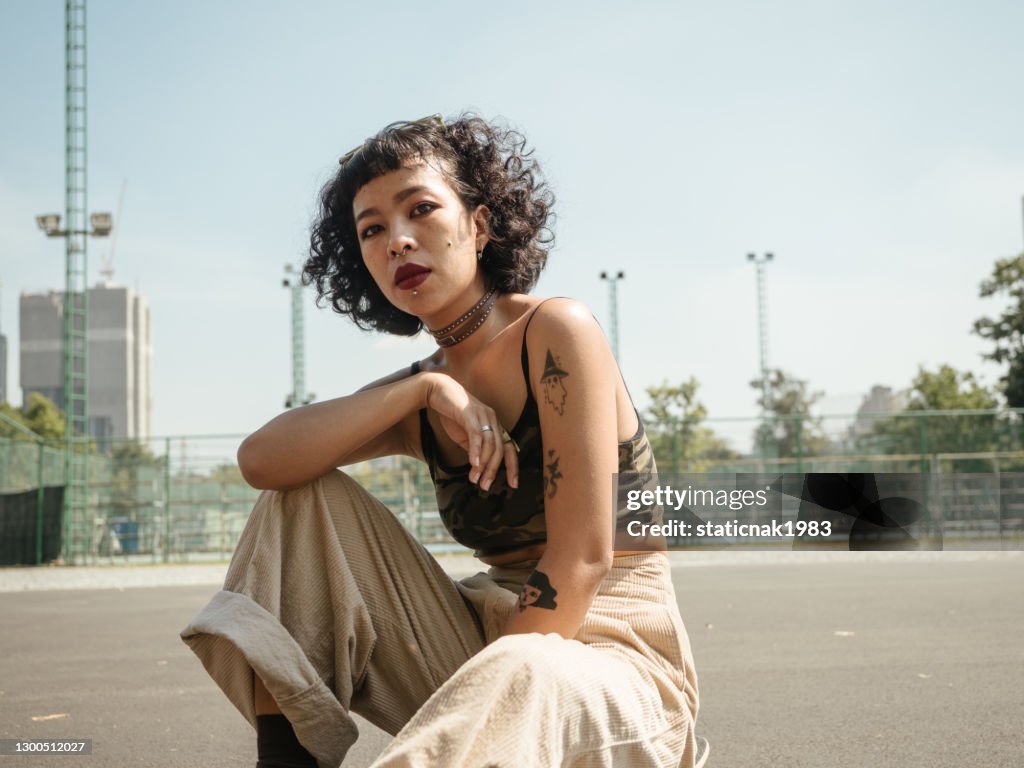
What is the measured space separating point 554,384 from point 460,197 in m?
0.60

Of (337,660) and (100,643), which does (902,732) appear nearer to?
(337,660)

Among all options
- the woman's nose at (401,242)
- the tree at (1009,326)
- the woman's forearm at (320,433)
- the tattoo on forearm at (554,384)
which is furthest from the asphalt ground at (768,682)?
the tree at (1009,326)

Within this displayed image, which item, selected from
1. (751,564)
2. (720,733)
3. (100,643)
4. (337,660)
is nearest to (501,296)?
(337,660)

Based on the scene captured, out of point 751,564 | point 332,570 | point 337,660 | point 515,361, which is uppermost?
point 515,361

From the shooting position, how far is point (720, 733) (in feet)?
12.7

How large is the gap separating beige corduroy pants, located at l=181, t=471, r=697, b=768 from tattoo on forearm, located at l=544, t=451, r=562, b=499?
236 mm

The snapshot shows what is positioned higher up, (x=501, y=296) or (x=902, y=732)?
(x=501, y=296)

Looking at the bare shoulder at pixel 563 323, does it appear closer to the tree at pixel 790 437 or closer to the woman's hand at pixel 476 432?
the woman's hand at pixel 476 432

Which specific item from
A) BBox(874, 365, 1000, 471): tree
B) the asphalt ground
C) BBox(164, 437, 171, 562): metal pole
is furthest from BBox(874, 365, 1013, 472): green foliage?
BBox(164, 437, 171, 562): metal pole

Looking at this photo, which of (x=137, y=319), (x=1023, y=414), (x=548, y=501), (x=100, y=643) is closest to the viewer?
(x=548, y=501)

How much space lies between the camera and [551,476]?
2.14 meters

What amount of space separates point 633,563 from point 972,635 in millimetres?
5191

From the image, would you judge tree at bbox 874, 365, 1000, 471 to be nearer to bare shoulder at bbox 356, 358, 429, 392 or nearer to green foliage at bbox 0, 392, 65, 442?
bare shoulder at bbox 356, 358, 429, 392

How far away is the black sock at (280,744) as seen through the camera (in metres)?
2.12
